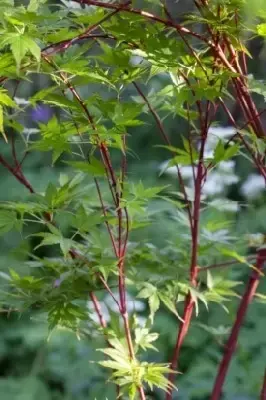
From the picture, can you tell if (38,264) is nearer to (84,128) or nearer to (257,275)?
(84,128)

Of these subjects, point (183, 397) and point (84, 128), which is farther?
point (183, 397)

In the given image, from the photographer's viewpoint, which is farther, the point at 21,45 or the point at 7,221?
the point at 7,221

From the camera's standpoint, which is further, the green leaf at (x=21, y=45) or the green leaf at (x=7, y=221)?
the green leaf at (x=7, y=221)

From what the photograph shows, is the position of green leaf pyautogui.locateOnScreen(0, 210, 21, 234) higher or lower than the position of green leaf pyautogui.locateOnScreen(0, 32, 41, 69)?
lower

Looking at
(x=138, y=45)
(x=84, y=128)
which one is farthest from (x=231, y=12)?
(x=84, y=128)

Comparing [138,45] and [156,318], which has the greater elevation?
[138,45]

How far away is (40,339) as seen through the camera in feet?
6.58

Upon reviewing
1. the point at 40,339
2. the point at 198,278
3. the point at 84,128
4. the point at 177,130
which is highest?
the point at 84,128

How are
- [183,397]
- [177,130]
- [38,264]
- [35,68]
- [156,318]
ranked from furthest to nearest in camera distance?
[177,130], [156,318], [183,397], [38,264], [35,68]

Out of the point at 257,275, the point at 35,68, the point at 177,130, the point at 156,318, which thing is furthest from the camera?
the point at 177,130

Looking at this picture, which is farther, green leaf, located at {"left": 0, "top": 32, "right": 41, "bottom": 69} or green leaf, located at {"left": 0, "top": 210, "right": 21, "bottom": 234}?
green leaf, located at {"left": 0, "top": 210, "right": 21, "bottom": 234}

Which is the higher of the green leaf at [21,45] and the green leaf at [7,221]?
the green leaf at [21,45]

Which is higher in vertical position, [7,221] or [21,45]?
[21,45]

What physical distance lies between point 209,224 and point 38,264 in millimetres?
325
